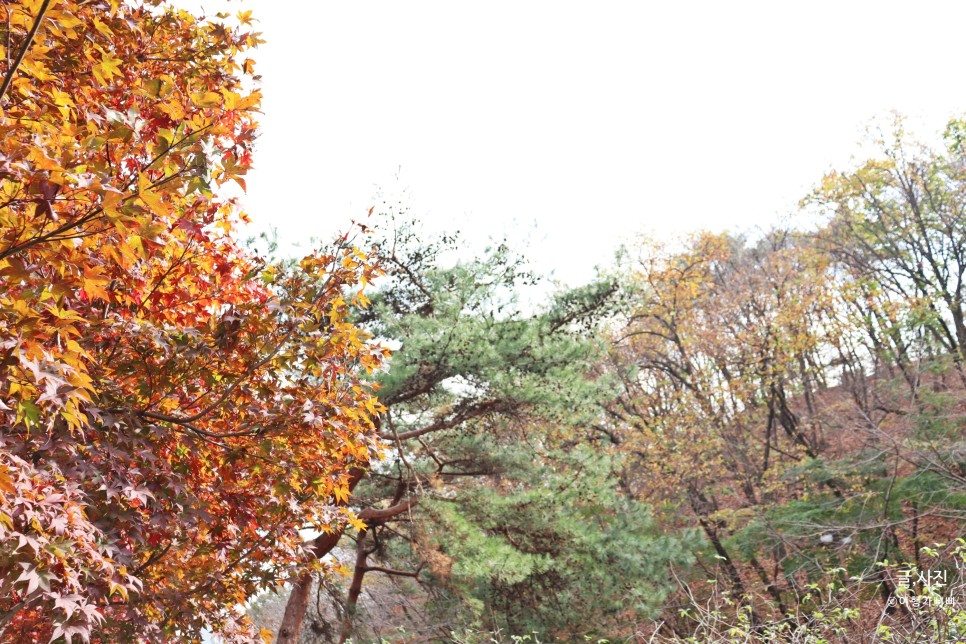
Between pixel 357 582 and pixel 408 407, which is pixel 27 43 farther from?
pixel 357 582

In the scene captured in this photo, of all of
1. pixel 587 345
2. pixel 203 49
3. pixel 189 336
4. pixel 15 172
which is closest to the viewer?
pixel 15 172

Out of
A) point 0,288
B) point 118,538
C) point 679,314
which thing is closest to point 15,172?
point 0,288

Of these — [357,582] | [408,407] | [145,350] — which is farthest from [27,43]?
[357,582]

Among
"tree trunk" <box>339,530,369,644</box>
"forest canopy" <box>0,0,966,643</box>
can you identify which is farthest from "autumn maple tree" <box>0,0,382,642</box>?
"tree trunk" <box>339,530,369,644</box>

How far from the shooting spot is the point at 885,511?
9.02 meters

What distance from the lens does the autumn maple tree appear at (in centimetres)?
194

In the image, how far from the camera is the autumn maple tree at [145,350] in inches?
76.5

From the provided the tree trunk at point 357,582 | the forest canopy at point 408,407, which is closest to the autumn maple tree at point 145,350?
the forest canopy at point 408,407

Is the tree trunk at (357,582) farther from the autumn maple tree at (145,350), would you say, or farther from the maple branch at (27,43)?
the maple branch at (27,43)

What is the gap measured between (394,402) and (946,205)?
10711 millimetres

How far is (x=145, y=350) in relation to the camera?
9.91 ft

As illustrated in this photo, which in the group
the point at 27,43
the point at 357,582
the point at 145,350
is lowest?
the point at 357,582

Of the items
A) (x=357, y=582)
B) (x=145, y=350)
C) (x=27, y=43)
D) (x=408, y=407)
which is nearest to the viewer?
(x=27, y=43)

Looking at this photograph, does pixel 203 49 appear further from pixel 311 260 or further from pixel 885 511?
pixel 885 511
